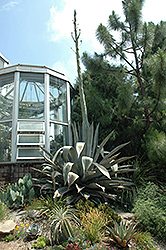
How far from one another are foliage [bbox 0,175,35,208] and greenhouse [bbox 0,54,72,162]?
1.17m

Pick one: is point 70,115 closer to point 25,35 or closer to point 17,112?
point 17,112

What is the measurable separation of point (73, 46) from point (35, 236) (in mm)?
4326

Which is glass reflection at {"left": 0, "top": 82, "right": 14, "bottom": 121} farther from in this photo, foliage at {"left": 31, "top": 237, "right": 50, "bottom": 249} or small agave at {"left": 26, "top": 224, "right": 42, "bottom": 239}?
foliage at {"left": 31, "top": 237, "right": 50, "bottom": 249}

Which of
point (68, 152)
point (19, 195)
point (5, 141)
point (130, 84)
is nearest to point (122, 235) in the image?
point (68, 152)

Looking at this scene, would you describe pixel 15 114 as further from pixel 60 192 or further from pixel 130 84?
pixel 130 84

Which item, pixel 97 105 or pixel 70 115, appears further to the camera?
pixel 70 115

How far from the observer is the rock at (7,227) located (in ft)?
8.32

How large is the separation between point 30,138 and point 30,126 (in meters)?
0.33

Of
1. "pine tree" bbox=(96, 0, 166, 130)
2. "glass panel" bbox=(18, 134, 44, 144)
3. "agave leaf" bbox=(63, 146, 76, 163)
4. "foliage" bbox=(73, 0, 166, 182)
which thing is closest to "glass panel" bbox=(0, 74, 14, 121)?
"glass panel" bbox=(18, 134, 44, 144)

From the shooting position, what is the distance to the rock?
254cm

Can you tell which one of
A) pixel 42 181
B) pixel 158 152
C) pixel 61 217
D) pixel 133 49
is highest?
pixel 133 49

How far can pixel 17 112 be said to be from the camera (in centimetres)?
514

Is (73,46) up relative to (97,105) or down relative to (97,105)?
up

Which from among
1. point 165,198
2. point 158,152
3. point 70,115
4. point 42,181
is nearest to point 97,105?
point 70,115
